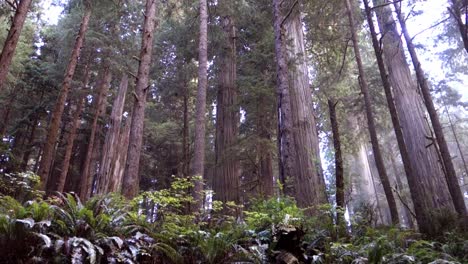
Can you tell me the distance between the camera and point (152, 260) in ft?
14.5

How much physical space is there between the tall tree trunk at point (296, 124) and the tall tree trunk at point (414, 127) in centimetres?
300

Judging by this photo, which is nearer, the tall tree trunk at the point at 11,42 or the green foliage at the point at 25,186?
the green foliage at the point at 25,186

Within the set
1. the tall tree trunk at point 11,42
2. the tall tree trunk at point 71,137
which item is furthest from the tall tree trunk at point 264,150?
the tall tree trunk at point 11,42

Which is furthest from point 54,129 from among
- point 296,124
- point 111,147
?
point 296,124

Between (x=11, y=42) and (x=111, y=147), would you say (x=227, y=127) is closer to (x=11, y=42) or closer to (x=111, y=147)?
(x=111, y=147)

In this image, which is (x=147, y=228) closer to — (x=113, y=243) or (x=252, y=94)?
(x=113, y=243)

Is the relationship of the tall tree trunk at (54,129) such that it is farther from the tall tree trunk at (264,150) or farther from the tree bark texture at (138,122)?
the tall tree trunk at (264,150)

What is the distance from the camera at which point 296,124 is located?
33.8ft

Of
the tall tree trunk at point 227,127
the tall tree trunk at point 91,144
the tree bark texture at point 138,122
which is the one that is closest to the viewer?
the tree bark texture at point 138,122

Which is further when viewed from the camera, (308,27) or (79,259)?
(308,27)

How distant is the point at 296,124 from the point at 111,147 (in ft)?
28.5

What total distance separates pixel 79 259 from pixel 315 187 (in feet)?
21.2

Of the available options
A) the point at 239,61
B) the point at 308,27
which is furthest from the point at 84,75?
the point at 308,27

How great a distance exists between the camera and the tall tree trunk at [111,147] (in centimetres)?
1455
